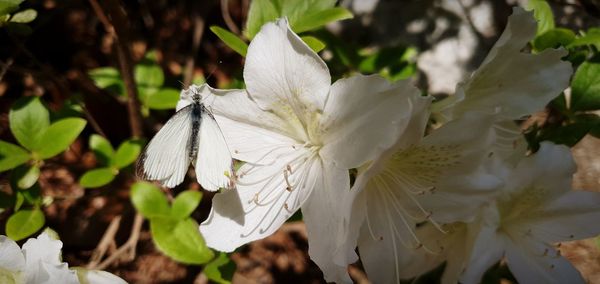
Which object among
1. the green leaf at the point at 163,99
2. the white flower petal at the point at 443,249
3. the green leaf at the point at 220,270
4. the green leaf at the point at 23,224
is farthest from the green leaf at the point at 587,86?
the green leaf at the point at 23,224

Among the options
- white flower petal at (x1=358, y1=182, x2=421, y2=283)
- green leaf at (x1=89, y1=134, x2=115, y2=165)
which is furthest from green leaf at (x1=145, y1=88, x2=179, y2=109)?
white flower petal at (x1=358, y1=182, x2=421, y2=283)

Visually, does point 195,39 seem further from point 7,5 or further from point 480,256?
point 480,256

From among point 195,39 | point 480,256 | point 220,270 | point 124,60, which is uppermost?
point 124,60

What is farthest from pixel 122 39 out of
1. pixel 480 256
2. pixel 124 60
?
pixel 480 256

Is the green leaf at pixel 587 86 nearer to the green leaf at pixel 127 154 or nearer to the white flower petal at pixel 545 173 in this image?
the white flower petal at pixel 545 173

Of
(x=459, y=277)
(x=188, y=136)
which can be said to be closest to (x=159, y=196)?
(x=188, y=136)

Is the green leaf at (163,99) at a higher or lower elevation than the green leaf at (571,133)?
higher
